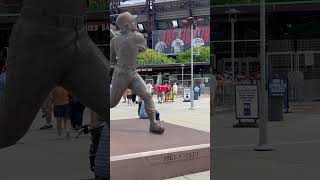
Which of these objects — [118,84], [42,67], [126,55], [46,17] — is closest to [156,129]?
[118,84]

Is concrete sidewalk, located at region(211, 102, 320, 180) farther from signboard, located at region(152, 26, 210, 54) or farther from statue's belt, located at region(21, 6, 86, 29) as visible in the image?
statue's belt, located at region(21, 6, 86, 29)

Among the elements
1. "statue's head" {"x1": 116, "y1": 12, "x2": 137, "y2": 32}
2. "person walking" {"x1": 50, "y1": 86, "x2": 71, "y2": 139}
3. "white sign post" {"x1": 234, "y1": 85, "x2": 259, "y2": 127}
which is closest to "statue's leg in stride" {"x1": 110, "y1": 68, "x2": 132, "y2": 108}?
"statue's head" {"x1": 116, "y1": 12, "x2": 137, "y2": 32}

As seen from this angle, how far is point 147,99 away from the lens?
4578mm

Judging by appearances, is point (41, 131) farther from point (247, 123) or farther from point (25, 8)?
point (25, 8)

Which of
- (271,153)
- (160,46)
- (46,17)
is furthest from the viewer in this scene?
(271,153)

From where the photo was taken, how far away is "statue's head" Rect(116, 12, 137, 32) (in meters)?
4.21

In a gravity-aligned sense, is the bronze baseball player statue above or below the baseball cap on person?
below

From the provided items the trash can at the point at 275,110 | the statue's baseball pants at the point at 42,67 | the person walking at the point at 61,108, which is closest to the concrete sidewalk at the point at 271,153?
the trash can at the point at 275,110

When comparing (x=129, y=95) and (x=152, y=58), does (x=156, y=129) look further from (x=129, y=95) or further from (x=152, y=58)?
(x=152, y=58)

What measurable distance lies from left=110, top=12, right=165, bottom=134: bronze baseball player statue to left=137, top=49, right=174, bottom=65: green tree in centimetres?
5

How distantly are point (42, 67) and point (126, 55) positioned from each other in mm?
1046

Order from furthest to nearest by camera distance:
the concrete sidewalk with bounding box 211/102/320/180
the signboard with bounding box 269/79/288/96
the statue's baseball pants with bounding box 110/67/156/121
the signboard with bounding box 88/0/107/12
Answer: the signboard with bounding box 269/79/288/96, the concrete sidewalk with bounding box 211/102/320/180, the statue's baseball pants with bounding box 110/67/156/121, the signboard with bounding box 88/0/107/12

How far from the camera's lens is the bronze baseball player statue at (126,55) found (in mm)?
4211

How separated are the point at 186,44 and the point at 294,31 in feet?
79.5
